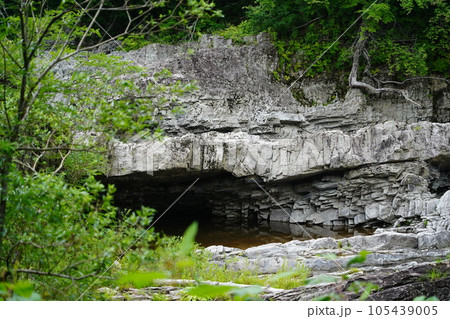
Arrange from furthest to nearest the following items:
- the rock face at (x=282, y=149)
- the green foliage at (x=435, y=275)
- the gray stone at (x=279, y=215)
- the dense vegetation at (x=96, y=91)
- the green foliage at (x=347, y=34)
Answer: the gray stone at (x=279, y=215), the green foliage at (x=347, y=34), the rock face at (x=282, y=149), the green foliage at (x=435, y=275), the dense vegetation at (x=96, y=91)

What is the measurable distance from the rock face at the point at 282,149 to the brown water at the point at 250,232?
42 centimetres

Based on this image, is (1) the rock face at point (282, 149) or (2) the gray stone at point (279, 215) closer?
(1) the rock face at point (282, 149)

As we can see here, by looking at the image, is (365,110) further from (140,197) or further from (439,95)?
(140,197)

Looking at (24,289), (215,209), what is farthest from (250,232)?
(24,289)

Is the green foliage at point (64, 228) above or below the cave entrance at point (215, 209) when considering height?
above

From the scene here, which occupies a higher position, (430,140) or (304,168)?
(430,140)

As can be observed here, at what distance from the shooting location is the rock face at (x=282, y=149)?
12.8m

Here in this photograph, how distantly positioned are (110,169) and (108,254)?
955cm

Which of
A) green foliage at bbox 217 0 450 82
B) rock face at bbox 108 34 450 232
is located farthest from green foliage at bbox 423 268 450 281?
green foliage at bbox 217 0 450 82

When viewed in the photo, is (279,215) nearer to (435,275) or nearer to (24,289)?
(435,275)

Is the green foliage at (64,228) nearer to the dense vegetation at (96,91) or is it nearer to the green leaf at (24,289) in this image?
the dense vegetation at (96,91)

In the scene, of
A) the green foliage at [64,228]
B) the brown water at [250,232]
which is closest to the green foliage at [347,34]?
the brown water at [250,232]

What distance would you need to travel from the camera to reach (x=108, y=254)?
3.29 m

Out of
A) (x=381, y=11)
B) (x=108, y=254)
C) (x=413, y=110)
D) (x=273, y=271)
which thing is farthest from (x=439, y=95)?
(x=108, y=254)
